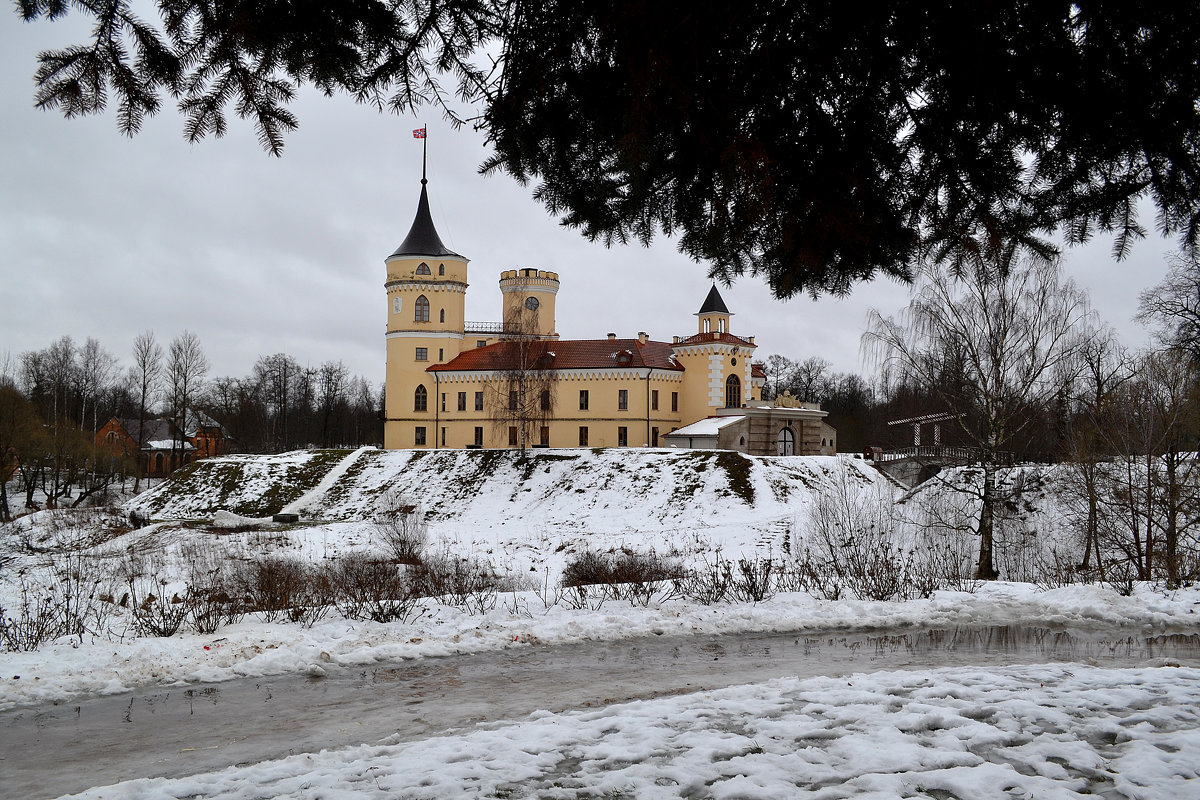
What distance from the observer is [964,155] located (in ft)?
15.0

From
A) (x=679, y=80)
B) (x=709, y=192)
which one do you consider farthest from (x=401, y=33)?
(x=709, y=192)

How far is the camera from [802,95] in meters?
4.77

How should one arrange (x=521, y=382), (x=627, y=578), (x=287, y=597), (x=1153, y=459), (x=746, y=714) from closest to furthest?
(x=746, y=714) → (x=287, y=597) → (x=627, y=578) → (x=1153, y=459) → (x=521, y=382)

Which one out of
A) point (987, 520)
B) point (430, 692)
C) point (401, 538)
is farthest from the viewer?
point (401, 538)

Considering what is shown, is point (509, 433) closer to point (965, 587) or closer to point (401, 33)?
point (965, 587)

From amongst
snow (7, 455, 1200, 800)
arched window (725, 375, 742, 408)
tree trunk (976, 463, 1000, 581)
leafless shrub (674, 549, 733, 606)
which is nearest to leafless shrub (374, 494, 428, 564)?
snow (7, 455, 1200, 800)

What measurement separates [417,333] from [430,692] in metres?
43.2

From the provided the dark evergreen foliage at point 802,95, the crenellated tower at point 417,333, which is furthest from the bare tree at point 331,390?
the dark evergreen foliage at point 802,95

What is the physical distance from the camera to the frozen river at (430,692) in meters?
6.07

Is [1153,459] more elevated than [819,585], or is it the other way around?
[1153,459]

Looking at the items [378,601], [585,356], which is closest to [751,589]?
[378,601]

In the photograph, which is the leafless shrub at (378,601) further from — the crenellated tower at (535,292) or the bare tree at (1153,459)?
the crenellated tower at (535,292)

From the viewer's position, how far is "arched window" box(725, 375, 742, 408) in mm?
46750

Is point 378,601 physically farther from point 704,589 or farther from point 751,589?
point 751,589
